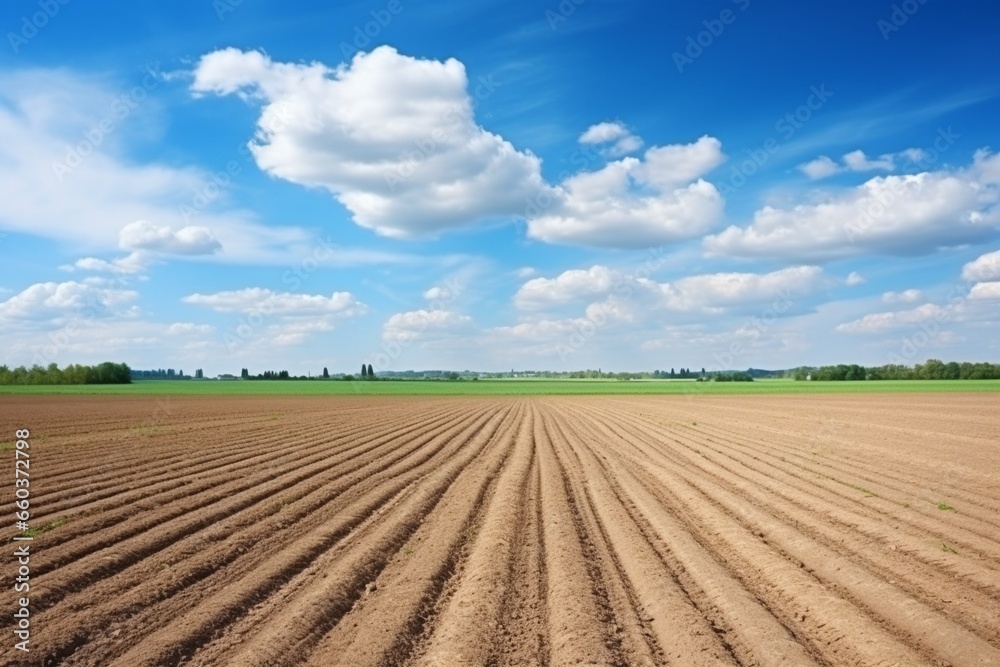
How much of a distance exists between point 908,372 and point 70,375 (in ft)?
477

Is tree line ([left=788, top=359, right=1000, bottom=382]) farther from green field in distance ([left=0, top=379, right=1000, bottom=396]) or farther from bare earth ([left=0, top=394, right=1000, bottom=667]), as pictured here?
bare earth ([left=0, top=394, right=1000, bottom=667])

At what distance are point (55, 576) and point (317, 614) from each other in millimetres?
3407

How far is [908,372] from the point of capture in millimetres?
120875

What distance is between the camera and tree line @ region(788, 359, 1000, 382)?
356ft

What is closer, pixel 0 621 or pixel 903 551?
pixel 0 621

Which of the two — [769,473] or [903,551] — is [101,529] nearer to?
[903,551]

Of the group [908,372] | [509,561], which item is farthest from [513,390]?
[509,561]

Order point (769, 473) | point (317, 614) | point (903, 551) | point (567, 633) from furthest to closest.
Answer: point (769, 473)
point (903, 551)
point (317, 614)
point (567, 633)

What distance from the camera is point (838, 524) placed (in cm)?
1038

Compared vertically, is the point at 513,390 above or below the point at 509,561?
above

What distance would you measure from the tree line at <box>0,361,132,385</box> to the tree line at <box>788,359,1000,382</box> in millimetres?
131127

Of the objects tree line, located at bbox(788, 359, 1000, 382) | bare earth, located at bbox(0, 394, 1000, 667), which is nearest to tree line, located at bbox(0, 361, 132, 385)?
bare earth, located at bbox(0, 394, 1000, 667)

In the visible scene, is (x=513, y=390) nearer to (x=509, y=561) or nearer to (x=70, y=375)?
(x=70, y=375)

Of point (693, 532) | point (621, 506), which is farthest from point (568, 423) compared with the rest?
point (693, 532)
